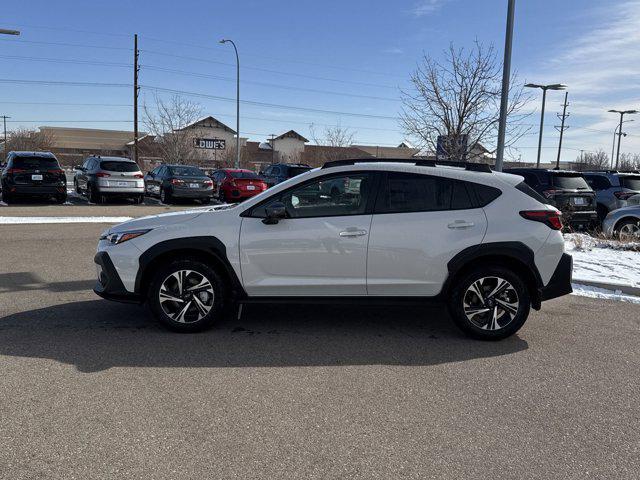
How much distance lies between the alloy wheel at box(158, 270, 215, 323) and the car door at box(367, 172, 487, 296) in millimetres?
1553

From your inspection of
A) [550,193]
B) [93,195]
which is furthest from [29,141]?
[550,193]

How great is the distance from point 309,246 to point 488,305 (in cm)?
180

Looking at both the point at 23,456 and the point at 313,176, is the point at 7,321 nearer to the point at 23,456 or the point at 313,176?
the point at 23,456

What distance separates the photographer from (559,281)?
16.7 ft

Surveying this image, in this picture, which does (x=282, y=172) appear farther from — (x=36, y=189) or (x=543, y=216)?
(x=543, y=216)

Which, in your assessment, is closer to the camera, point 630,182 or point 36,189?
point 630,182

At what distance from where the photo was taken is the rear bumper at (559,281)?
16.6 feet

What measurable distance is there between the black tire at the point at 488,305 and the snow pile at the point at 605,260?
2561mm

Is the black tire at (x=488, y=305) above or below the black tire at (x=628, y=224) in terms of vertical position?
below

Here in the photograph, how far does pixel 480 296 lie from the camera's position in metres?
5.05

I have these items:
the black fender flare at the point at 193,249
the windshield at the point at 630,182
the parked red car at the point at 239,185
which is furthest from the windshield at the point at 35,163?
the windshield at the point at 630,182

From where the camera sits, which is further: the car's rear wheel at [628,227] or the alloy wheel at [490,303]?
the car's rear wheel at [628,227]

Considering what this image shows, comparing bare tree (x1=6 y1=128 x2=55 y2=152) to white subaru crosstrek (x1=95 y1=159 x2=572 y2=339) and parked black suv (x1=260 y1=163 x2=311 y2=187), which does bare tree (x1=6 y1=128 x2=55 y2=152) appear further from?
white subaru crosstrek (x1=95 y1=159 x2=572 y2=339)

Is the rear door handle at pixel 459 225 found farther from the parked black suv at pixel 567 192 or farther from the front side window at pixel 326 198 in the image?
the parked black suv at pixel 567 192
